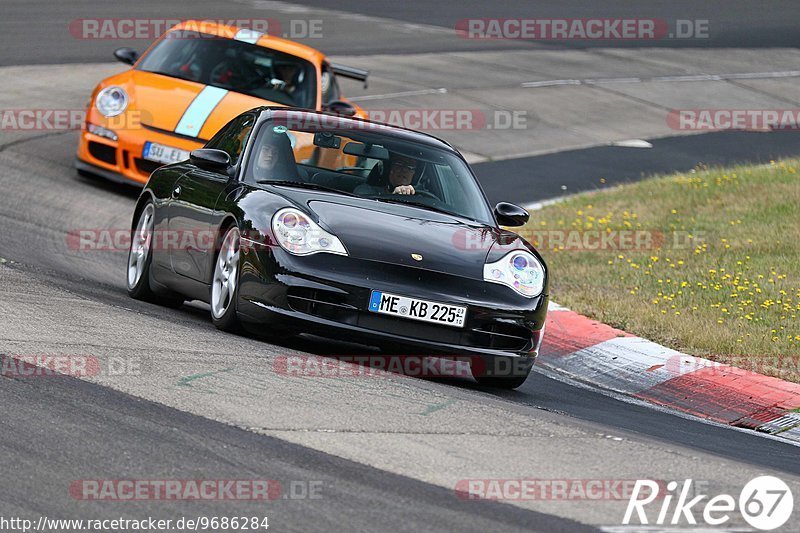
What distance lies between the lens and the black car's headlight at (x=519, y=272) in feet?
25.1

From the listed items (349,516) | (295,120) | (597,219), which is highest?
(295,120)

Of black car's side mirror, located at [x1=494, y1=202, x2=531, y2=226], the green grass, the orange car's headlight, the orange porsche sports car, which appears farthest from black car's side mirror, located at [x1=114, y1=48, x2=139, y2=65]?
black car's side mirror, located at [x1=494, y1=202, x2=531, y2=226]

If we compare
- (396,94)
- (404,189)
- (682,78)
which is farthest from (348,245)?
(682,78)

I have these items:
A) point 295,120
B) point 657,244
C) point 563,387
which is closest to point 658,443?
point 563,387

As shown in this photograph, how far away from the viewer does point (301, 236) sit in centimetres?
749

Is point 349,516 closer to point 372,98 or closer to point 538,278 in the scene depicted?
point 538,278

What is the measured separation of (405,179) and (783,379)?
2506 millimetres

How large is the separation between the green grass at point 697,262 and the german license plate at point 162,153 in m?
3.17

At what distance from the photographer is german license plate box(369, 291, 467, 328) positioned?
7.33 m

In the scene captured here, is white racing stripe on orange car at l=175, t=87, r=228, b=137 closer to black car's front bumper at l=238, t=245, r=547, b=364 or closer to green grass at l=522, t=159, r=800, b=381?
green grass at l=522, t=159, r=800, b=381

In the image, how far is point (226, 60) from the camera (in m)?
14.4

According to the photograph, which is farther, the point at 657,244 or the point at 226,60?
the point at 226,60

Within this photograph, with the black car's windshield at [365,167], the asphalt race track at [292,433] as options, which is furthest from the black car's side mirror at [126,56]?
the black car's windshield at [365,167]

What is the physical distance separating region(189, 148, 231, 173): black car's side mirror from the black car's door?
0.30 feet
